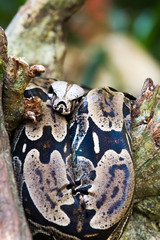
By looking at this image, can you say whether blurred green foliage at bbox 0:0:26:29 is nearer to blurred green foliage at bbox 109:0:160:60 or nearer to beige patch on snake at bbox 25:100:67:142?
blurred green foliage at bbox 109:0:160:60

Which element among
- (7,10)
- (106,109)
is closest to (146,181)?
(106,109)

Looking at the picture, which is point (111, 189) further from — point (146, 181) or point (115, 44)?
point (115, 44)

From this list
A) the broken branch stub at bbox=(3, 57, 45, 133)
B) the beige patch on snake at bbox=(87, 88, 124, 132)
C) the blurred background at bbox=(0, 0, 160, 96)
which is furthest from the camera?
the blurred background at bbox=(0, 0, 160, 96)

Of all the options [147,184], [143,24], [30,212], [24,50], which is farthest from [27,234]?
[143,24]

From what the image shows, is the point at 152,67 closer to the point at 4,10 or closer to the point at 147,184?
the point at 4,10

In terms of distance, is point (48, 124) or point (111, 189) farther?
point (48, 124)

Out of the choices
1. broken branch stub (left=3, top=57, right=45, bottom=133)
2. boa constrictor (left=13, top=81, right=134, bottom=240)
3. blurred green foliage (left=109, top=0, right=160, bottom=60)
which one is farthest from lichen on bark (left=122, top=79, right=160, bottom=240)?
blurred green foliage (left=109, top=0, right=160, bottom=60)
